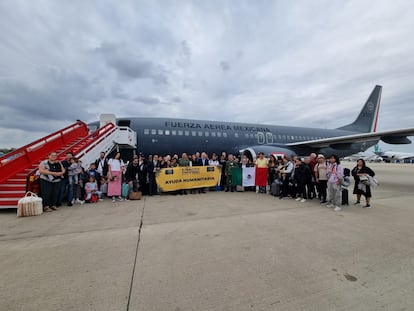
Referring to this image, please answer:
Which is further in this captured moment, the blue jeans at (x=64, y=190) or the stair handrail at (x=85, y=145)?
the blue jeans at (x=64, y=190)

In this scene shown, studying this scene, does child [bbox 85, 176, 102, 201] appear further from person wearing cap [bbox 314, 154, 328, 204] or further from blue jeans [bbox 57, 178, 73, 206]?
person wearing cap [bbox 314, 154, 328, 204]

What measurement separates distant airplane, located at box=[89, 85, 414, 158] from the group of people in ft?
13.3

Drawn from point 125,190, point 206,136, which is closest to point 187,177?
point 125,190

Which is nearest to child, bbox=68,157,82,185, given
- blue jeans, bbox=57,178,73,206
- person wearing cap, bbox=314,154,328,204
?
blue jeans, bbox=57,178,73,206

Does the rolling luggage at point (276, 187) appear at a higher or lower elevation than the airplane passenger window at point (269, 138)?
lower

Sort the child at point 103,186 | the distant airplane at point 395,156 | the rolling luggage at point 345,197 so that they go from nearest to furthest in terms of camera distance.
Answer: the rolling luggage at point 345,197
the child at point 103,186
the distant airplane at point 395,156

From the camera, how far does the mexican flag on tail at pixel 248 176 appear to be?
8.84 metres

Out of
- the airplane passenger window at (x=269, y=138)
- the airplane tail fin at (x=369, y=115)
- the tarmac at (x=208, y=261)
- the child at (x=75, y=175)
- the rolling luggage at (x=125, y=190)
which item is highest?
the airplane tail fin at (x=369, y=115)

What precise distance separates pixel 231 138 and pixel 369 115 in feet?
60.4

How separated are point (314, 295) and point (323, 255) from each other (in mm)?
1100

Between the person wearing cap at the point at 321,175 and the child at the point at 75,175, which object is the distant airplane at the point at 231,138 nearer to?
the person wearing cap at the point at 321,175

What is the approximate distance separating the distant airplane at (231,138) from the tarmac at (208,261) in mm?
7530

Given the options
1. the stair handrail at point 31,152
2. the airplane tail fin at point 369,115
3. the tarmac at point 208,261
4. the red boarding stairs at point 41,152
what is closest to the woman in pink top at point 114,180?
the red boarding stairs at point 41,152

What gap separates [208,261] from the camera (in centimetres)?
288
